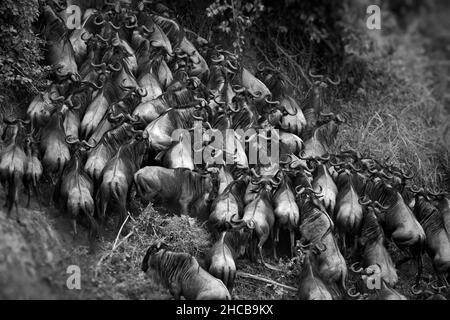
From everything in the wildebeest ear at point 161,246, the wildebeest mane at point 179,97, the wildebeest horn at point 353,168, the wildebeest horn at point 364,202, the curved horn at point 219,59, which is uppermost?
the curved horn at point 219,59

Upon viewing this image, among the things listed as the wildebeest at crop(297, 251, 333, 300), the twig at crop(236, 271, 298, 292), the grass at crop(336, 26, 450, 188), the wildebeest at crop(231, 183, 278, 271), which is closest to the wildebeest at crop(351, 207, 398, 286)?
the wildebeest at crop(297, 251, 333, 300)

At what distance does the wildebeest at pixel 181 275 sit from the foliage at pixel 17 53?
280 centimetres

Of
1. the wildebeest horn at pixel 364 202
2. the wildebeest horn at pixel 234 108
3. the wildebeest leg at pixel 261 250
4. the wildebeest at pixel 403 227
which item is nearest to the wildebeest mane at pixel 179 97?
the wildebeest horn at pixel 234 108

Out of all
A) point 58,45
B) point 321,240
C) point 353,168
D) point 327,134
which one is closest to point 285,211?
point 321,240

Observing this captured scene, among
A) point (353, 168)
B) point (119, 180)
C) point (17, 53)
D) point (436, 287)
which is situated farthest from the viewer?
point (353, 168)

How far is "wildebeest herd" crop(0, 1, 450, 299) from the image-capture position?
25.3 ft

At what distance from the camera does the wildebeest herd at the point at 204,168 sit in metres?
7.71

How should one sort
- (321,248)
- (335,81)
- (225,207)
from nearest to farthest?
(321,248) < (225,207) < (335,81)

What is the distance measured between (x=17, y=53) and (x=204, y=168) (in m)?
2.78

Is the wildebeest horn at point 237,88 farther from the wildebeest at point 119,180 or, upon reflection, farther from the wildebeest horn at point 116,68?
the wildebeest at point 119,180

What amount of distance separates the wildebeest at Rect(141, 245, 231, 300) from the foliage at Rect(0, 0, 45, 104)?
9.20ft

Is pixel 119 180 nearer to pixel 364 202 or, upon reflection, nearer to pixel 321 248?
pixel 321 248

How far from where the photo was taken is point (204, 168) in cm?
848
